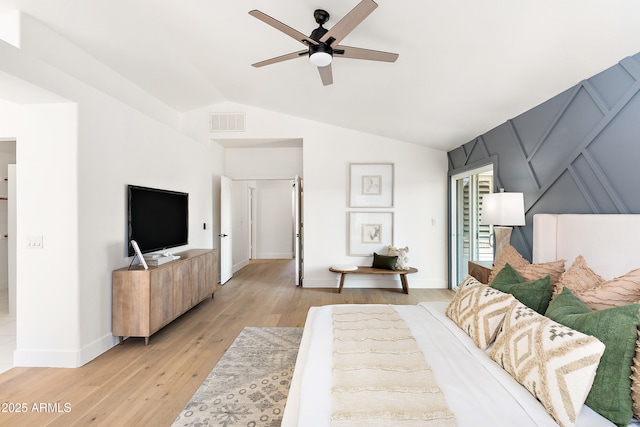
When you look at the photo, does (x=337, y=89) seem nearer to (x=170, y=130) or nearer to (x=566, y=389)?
(x=170, y=130)

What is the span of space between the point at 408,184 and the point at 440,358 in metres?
3.69

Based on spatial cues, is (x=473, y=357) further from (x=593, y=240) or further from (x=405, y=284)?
(x=405, y=284)

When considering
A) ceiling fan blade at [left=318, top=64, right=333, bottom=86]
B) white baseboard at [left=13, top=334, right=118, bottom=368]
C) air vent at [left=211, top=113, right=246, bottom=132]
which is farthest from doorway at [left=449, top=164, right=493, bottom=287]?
white baseboard at [left=13, top=334, right=118, bottom=368]

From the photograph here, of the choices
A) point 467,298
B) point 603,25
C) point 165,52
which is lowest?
point 467,298

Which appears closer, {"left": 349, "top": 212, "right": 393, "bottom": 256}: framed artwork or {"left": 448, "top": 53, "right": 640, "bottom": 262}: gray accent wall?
{"left": 448, "top": 53, "right": 640, "bottom": 262}: gray accent wall

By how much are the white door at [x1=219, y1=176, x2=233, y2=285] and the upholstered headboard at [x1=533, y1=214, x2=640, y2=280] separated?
14.5 ft

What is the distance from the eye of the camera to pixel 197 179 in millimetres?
4484

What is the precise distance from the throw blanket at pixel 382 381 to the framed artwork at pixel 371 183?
3119 millimetres

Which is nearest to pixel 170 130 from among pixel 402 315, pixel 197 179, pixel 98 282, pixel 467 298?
pixel 197 179

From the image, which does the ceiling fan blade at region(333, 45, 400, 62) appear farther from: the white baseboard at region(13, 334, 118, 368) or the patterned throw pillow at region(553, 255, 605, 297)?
the white baseboard at region(13, 334, 118, 368)

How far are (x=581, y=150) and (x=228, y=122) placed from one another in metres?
4.44

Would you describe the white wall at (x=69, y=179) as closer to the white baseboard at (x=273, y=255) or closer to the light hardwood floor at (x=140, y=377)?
the light hardwood floor at (x=140, y=377)

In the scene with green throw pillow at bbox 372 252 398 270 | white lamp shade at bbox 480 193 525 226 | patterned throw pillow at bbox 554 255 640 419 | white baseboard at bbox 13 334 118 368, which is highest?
white lamp shade at bbox 480 193 525 226

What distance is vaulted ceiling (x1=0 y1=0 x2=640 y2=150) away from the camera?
5.80ft
